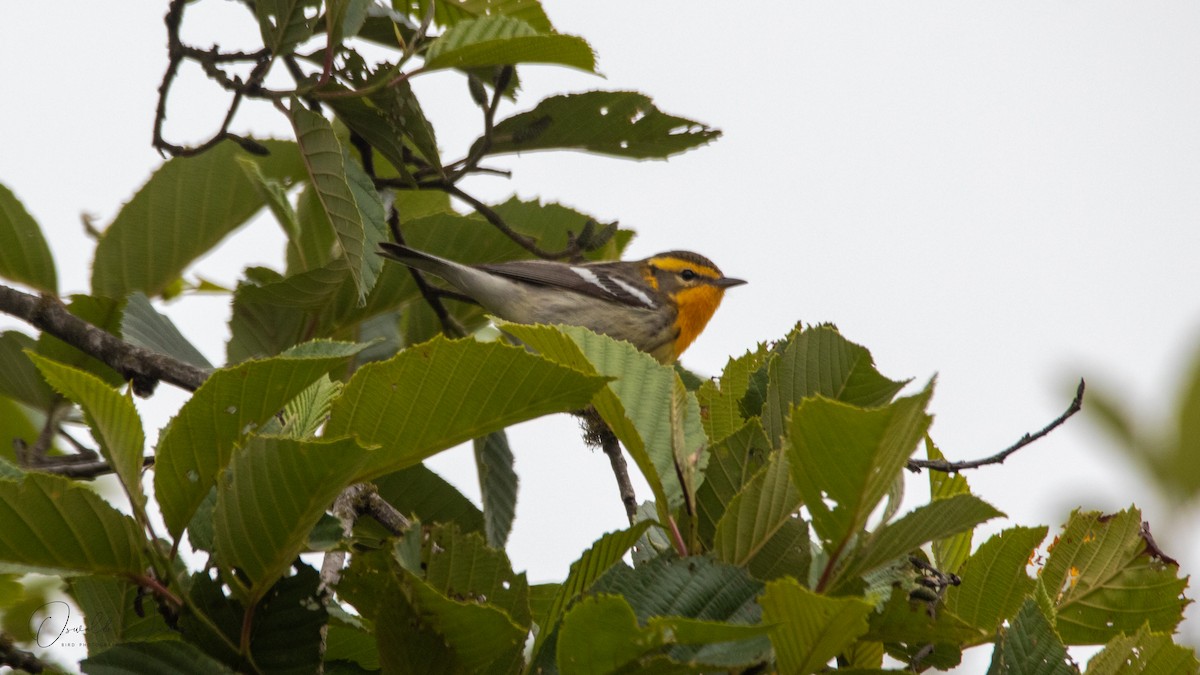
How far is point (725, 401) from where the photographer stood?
2.76m

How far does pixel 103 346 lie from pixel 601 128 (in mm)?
2024

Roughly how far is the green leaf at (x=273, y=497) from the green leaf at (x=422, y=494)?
1.42 metres

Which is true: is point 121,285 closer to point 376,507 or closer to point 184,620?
point 376,507

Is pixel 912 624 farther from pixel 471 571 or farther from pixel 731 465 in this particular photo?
pixel 471 571

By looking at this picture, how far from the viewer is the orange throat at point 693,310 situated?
28.7 feet

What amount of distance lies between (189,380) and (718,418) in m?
1.84

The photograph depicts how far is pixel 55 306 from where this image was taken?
410 centimetres

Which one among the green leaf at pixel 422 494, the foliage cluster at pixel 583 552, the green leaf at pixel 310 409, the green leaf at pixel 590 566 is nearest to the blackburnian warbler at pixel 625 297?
the green leaf at pixel 422 494

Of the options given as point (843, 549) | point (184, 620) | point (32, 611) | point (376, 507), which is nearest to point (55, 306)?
point (32, 611)

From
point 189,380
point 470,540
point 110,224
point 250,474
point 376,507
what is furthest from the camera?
point 110,224

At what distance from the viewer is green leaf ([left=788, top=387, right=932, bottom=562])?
178 cm

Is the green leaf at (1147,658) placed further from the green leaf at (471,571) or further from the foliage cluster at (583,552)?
the green leaf at (471,571)

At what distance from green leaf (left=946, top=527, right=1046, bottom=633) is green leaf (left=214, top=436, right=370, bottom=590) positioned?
135cm

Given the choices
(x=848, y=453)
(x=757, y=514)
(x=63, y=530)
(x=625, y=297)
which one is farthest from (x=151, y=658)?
(x=625, y=297)
